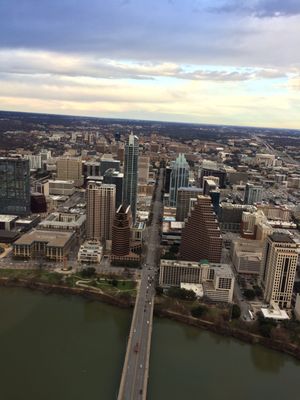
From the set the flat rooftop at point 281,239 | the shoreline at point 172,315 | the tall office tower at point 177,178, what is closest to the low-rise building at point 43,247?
the shoreline at point 172,315

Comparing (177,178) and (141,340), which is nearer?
(141,340)

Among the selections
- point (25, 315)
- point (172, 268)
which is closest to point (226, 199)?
point (172, 268)

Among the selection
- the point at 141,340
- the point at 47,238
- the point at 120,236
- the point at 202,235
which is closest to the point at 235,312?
the point at 141,340

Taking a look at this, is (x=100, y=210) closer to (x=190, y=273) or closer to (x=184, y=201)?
(x=184, y=201)

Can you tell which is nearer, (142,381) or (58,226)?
(142,381)

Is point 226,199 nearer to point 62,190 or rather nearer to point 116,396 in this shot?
point 62,190

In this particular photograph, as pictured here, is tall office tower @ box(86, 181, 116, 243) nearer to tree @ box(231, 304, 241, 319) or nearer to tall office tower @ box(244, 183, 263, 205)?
tree @ box(231, 304, 241, 319)
